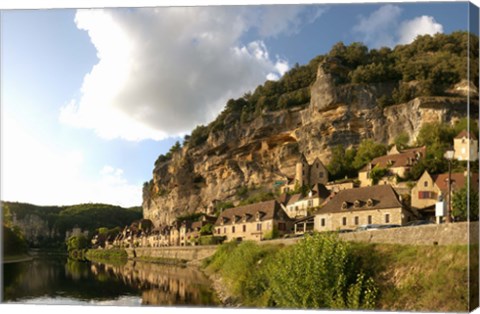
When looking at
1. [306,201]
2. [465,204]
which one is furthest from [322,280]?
[306,201]

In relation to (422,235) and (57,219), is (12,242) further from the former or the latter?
(422,235)

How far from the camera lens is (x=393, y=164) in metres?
26.1

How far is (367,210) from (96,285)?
8643 mm

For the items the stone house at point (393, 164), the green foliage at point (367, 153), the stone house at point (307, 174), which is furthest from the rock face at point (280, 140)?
the stone house at point (393, 164)

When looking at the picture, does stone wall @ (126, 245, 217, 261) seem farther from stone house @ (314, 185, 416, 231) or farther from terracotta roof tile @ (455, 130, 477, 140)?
terracotta roof tile @ (455, 130, 477, 140)

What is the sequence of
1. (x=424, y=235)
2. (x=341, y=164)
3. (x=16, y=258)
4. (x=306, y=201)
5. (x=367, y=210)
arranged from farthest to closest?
(x=341, y=164)
(x=306, y=201)
(x=367, y=210)
(x=16, y=258)
(x=424, y=235)

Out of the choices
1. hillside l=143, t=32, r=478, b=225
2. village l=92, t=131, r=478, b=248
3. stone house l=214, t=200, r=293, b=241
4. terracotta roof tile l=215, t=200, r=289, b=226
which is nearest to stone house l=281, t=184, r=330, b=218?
village l=92, t=131, r=478, b=248

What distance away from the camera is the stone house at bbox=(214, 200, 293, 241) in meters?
18.7

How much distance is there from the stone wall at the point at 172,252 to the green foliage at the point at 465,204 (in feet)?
38.8

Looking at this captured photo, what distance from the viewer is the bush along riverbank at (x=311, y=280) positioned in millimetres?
11227

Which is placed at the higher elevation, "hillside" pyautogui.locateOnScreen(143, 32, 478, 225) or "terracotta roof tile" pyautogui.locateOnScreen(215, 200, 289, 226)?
"hillside" pyautogui.locateOnScreen(143, 32, 478, 225)

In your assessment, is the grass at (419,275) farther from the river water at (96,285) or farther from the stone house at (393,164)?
the stone house at (393,164)

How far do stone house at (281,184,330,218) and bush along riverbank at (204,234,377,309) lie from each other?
23.3ft

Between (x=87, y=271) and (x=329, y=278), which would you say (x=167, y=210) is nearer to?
(x=87, y=271)
